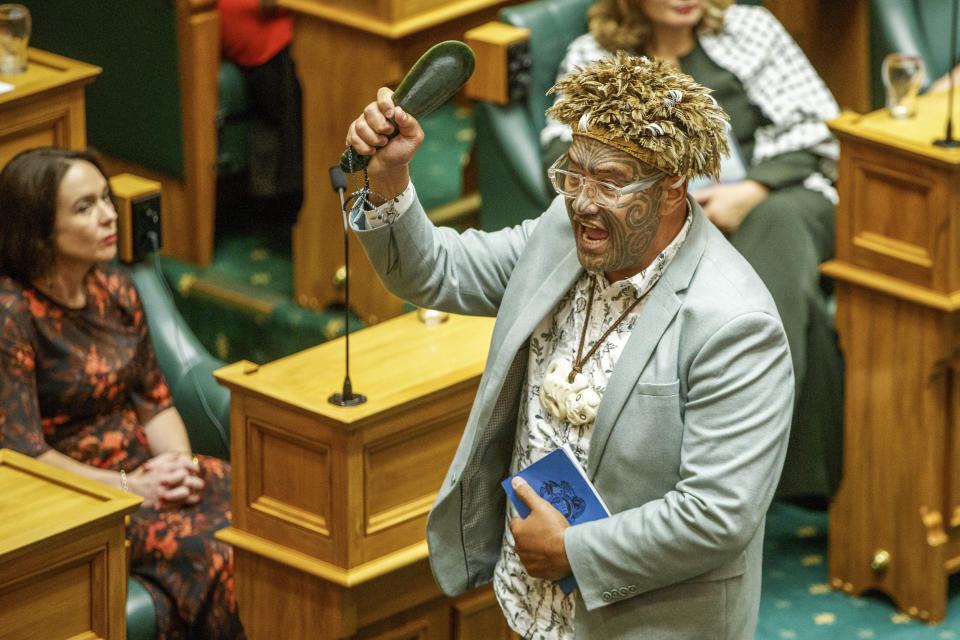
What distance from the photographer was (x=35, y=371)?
10.7 ft

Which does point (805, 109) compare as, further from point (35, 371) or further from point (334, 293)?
point (35, 371)

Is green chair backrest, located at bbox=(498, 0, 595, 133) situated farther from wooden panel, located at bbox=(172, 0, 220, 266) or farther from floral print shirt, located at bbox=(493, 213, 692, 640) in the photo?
floral print shirt, located at bbox=(493, 213, 692, 640)

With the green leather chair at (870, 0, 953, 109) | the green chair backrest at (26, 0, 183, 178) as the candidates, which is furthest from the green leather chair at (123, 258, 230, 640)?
the green leather chair at (870, 0, 953, 109)

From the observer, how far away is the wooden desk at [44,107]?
3.68 metres

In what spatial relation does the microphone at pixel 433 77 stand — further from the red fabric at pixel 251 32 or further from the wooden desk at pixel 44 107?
the red fabric at pixel 251 32

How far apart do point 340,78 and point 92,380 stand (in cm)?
132

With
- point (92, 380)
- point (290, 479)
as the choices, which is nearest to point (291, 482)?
point (290, 479)

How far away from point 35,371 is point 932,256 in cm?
→ 176

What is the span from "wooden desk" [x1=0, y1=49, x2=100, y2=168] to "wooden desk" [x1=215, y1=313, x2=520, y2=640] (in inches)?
41.5

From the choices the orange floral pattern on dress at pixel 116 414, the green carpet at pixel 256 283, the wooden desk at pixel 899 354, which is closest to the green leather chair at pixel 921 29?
the wooden desk at pixel 899 354

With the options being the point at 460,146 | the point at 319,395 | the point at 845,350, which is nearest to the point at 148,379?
the point at 319,395

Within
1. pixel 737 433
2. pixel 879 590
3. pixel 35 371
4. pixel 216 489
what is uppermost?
pixel 737 433

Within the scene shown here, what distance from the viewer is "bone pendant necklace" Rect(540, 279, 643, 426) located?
2.20 metres

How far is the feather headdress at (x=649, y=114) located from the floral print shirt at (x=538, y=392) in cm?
13
